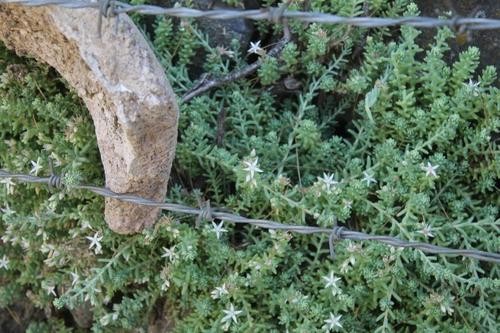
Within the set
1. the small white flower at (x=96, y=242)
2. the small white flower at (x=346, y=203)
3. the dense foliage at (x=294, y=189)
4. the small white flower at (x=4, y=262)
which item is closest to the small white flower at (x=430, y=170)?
the dense foliage at (x=294, y=189)

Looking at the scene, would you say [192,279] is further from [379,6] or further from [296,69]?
[379,6]

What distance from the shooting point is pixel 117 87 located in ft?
9.20

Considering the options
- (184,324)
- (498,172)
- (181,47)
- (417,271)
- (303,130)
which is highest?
(181,47)

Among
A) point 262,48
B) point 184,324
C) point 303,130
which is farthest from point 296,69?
point 184,324

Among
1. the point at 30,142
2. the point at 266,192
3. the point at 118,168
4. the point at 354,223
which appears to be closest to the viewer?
the point at 118,168

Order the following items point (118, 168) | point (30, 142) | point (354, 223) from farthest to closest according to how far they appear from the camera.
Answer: point (30, 142) < point (354, 223) < point (118, 168)

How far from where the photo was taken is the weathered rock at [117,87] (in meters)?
2.80

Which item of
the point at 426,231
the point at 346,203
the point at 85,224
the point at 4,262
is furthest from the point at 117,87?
the point at 4,262

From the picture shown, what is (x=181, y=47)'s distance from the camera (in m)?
3.85

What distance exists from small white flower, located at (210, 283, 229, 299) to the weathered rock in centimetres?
44

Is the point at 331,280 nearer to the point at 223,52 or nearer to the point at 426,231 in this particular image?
the point at 426,231

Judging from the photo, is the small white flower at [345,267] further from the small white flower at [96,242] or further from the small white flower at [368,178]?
the small white flower at [96,242]

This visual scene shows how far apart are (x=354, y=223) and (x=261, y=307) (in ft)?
1.99

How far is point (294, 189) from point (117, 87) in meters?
0.99
